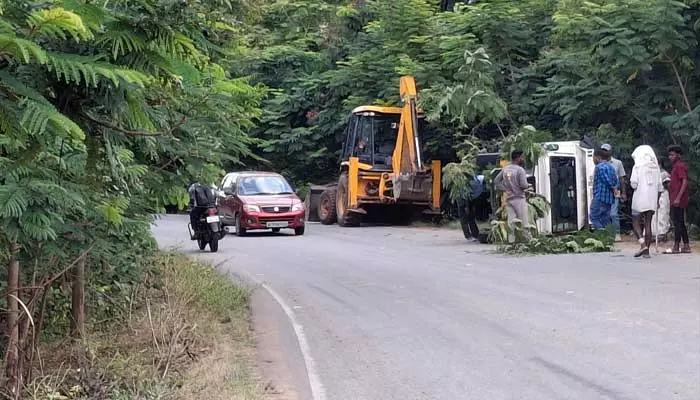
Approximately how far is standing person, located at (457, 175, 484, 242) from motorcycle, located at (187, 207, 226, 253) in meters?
5.25

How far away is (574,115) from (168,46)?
Result: 17.4 metres

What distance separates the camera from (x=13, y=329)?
6.30 m

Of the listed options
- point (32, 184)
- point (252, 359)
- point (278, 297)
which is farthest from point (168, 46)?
point (278, 297)

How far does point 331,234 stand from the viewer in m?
Answer: 24.8

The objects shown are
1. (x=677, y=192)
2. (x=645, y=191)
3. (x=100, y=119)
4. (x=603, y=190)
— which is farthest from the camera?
(x=603, y=190)

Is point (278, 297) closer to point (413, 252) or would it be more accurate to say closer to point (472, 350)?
point (472, 350)

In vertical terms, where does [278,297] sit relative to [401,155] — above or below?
below

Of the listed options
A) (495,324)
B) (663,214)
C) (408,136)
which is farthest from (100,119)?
(408,136)

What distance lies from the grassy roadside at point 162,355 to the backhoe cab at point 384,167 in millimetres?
15506

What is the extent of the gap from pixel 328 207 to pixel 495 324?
797 inches

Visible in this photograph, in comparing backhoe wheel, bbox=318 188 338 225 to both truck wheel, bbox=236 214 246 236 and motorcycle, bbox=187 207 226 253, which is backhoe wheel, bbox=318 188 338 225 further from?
motorcycle, bbox=187 207 226 253

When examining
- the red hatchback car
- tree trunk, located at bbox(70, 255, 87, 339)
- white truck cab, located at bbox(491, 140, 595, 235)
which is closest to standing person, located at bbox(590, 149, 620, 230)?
white truck cab, located at bbox(491, 140, 595, 235)

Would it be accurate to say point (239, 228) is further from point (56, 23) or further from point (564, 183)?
point (56, 23)

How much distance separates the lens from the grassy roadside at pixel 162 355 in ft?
21.3
